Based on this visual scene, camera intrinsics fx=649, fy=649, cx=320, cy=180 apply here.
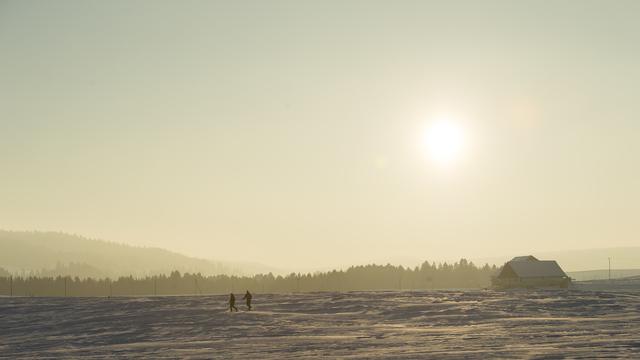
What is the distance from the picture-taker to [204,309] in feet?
217

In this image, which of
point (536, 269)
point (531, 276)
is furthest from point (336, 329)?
point (536, 269)

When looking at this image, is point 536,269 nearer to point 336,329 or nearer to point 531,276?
point 531,276

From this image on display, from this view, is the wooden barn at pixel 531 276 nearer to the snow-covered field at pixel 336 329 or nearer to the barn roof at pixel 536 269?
the barn roof at pixel 536 269

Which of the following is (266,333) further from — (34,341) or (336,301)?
(336,301)

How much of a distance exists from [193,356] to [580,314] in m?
36.6

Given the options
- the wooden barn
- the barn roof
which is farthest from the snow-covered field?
the barn roof

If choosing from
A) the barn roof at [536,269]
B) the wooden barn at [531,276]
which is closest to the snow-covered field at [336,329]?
the wooden barn at [531,276]

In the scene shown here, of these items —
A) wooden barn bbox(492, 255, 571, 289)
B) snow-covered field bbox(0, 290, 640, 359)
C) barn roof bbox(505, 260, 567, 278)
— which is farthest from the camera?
barn roof bbox(505, 260, 567, 278)

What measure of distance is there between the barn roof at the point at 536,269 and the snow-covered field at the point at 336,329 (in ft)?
135

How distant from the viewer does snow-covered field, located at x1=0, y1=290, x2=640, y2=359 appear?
35031 mm

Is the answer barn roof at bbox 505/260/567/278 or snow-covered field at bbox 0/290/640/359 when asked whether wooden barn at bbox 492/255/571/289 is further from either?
snow-covered field at bbox 0/290/640/359

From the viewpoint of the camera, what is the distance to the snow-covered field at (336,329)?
35031 millimetres

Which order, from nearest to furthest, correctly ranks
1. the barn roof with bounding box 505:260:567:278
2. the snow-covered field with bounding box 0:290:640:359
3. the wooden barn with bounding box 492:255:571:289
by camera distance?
the snow-covered field with bounding box 0:290:640:359 < the wooden barn with bounding box 492:255:571:289 < the barn roof with bounding box 505:260:567:278

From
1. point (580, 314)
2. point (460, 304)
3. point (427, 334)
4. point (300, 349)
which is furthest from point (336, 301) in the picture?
point (300, 349)
